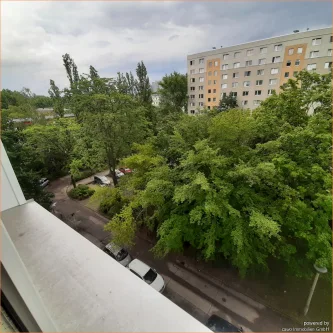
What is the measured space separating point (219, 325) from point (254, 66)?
20727 mm

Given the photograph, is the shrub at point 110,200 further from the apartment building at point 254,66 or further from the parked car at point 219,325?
the apartment building at point 254,66

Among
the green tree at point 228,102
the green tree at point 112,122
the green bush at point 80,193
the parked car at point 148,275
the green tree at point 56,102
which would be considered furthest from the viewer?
the green tree at point 228,102

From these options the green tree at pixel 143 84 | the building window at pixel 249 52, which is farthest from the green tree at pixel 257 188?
the building window at pixel 249 52

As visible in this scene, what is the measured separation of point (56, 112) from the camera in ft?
57.5

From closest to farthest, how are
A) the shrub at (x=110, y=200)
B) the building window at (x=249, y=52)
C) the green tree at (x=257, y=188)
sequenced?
the green tree at (x=257, y=188) → the shrub at (x=110, y=200) → the building window at (x=249, y=52)

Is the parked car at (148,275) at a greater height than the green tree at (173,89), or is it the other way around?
the green tree at (173,89)

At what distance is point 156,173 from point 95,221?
231 inches

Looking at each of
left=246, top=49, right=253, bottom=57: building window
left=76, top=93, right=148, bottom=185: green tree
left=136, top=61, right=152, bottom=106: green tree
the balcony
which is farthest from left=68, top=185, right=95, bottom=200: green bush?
left=246, top=49, right=253, bottom=57: building window

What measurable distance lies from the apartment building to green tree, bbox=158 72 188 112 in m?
1.22

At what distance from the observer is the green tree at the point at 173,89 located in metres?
21.4

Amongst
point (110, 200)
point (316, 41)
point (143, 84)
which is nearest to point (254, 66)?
point (316, 41)

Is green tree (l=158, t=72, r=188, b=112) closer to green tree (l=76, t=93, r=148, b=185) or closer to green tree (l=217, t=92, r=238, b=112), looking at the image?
green tree (l=217, t=92, r=238, b=112)

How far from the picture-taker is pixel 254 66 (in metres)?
18.1

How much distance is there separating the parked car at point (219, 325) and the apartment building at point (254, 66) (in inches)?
685
